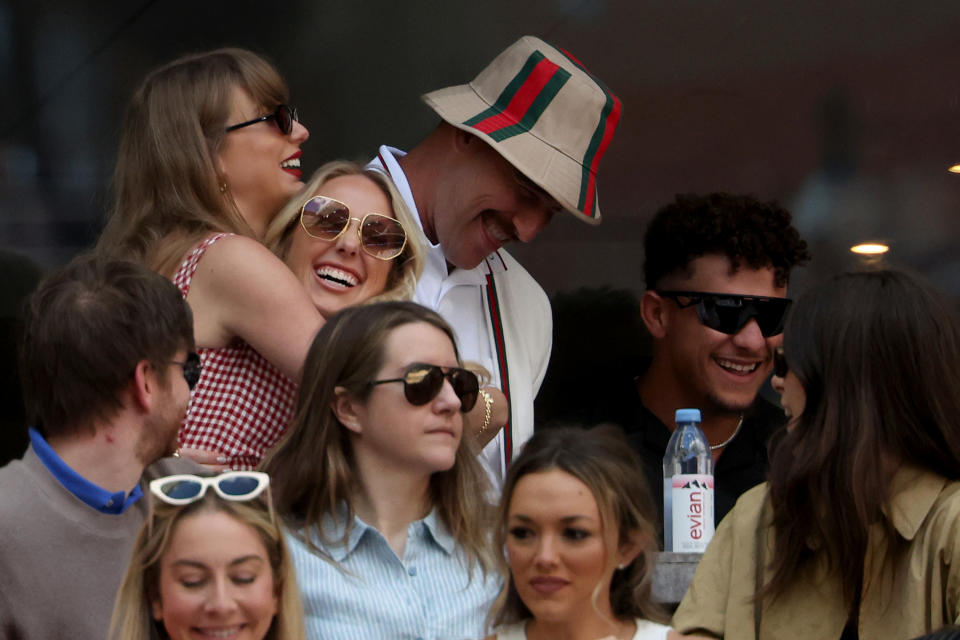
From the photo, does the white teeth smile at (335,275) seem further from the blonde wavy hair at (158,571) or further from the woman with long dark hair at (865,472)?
the woman with long dark hair at (865,472)

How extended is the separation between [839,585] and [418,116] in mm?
2721

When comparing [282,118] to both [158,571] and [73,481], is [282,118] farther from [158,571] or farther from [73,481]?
[158,571]

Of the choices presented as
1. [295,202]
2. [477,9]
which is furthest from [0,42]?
[295,202]

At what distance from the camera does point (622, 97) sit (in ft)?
16.8

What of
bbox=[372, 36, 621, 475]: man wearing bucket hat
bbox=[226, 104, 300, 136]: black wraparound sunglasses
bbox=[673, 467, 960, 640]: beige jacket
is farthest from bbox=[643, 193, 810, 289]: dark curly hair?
bbox=[673, 467, 960, 640]: beige jacket

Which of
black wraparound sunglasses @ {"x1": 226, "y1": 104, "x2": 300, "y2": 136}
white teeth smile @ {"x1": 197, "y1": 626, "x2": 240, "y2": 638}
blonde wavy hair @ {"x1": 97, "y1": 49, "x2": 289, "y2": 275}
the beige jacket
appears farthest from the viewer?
black wraparound sunglasses @ {"x1": 226, "y1": 104, "x2": 300, "y2": 136}

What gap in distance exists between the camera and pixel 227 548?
2.44m

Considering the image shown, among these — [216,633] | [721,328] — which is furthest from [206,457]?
[721,328]

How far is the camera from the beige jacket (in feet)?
8.33

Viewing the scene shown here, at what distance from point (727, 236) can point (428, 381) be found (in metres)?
1.59

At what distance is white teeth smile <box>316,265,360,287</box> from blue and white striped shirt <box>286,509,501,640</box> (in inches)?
26.9

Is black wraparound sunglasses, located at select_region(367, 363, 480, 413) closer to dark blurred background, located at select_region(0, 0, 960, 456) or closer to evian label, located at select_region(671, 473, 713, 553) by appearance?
evian label, located at select_region(671, 473, 713, 553)

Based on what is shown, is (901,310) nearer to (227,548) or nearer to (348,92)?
(227,548)

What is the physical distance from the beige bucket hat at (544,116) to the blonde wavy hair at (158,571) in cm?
137
